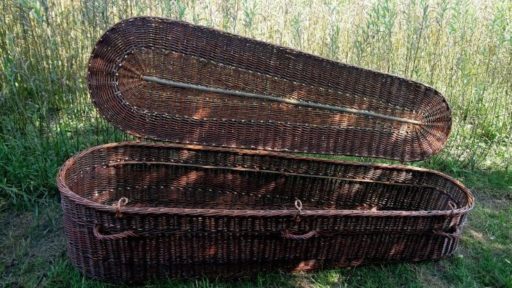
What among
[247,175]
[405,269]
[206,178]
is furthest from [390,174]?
[206,178]

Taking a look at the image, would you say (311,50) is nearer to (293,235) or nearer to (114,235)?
(293,235)

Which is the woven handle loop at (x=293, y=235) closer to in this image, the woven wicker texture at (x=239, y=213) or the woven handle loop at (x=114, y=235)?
the woven wicker texture at (x=239, y=213)

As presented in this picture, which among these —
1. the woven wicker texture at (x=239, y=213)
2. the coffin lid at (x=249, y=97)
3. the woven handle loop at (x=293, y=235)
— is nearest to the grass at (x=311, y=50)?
the woven wicker texture at (x=239, y=213)

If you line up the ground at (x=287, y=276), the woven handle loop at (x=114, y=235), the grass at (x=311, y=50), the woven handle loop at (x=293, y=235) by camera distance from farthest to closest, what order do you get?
the grass at (x=311, y=50) < the ground at (x=287, y=276) < the woven handle loop at (x=293, y=235) < the woven handle loop at (x=114, y=235)

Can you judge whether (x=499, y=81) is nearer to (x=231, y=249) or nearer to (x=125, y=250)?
(x=231, y=249)

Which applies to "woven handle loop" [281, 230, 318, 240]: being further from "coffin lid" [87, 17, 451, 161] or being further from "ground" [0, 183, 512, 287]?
"coffin lid" [87, 17, 451, 161]

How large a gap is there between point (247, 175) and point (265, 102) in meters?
0.51

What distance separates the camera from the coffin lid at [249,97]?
2584mm

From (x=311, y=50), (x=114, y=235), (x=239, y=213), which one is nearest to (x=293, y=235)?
(x=239, y=213)

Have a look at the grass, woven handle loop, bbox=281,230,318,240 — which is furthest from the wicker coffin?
the grass

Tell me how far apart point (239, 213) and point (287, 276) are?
0.52 m

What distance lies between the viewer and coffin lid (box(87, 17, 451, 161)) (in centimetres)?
258

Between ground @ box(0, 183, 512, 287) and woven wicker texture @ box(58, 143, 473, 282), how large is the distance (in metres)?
0.07

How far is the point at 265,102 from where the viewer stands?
9.02ft
